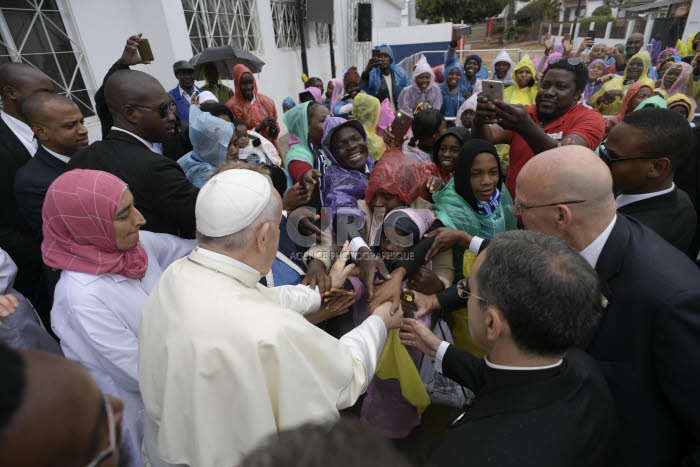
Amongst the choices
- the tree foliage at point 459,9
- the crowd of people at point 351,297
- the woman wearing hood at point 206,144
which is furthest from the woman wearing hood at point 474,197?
the tree foliage at point 459,9

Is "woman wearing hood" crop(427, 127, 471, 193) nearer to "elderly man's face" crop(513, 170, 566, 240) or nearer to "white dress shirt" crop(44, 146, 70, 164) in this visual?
"elderly man's face" crop(513, 170, 566, 240)

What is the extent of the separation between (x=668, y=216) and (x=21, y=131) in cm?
468

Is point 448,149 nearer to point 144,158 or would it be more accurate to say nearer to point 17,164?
point 144,158

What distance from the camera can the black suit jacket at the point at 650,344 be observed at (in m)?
1.33

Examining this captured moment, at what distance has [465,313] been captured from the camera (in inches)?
103

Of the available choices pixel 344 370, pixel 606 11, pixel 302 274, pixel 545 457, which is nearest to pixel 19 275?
pixel 302 274

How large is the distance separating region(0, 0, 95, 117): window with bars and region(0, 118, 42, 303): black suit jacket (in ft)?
7.84

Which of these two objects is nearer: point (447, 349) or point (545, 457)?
point (545, 457)

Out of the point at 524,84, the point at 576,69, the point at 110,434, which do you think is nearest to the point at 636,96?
the point at 524,84

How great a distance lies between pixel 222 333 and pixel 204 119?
2.62 metres

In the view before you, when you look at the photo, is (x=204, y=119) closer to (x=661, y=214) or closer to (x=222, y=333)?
(x=222, y=333)

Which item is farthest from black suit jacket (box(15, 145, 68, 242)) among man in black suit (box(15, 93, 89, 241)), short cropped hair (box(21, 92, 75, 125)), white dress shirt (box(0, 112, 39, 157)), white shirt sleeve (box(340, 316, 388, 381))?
white shirt sleeve (box(340, 316, 388, 381))

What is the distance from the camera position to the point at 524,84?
238 inches

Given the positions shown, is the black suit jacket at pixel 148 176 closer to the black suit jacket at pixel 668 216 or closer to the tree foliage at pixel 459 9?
the black suit jacket at pixel 668 216
